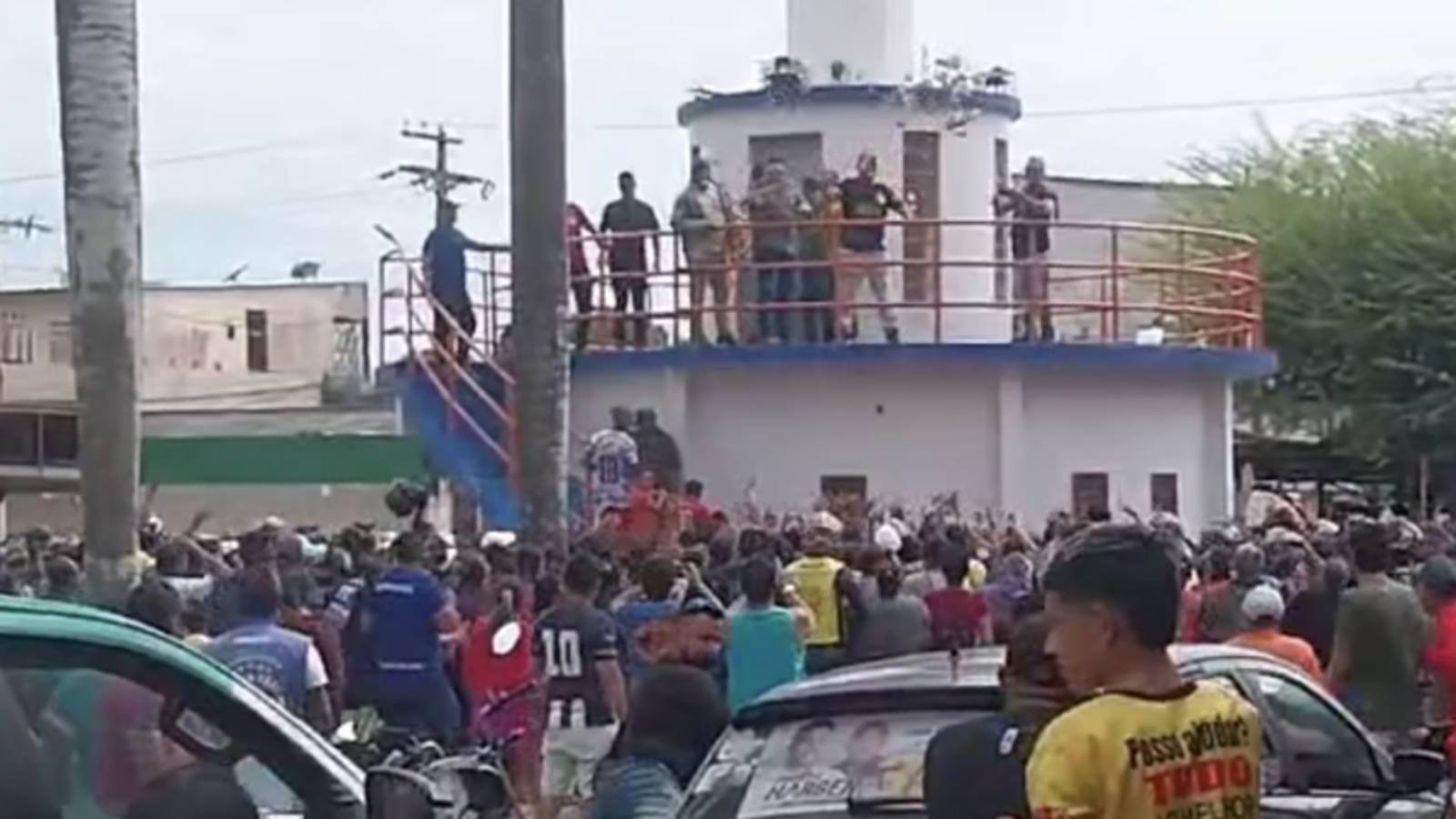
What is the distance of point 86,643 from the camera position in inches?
219

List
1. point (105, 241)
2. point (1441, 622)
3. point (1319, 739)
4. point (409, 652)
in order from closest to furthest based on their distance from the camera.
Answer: point (1319, 739)
point (1441, 622)
point (105, 241)
point (409, 652)

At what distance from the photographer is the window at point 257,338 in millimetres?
82562

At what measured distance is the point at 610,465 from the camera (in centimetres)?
2564

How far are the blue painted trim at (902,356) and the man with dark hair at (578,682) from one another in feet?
41.1

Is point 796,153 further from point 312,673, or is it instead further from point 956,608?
point 312,673

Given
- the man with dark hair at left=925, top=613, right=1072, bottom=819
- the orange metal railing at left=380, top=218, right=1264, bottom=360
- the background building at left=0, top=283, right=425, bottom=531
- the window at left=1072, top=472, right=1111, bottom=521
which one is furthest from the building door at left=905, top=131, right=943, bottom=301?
the man with dark hair at left=925, top=613, right=1072, bottom=819

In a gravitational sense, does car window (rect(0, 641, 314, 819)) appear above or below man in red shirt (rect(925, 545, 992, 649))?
above

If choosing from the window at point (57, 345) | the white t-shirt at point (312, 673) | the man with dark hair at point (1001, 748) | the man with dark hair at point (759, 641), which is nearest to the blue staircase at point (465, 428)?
the man with dark hair at point (759, 641)

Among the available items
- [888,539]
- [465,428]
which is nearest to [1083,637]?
[888,539]

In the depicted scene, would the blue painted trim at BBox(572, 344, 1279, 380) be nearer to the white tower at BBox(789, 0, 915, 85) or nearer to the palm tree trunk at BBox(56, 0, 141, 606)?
the white tower at BBox(789, 0, 915, 85)

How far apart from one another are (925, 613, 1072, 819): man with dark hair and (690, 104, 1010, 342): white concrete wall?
20.2m

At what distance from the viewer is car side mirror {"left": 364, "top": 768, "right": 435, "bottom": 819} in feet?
19.0

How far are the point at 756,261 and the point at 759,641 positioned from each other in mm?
12232

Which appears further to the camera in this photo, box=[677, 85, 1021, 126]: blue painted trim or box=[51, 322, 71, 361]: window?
box=[51, 322, 71, 361]: window
